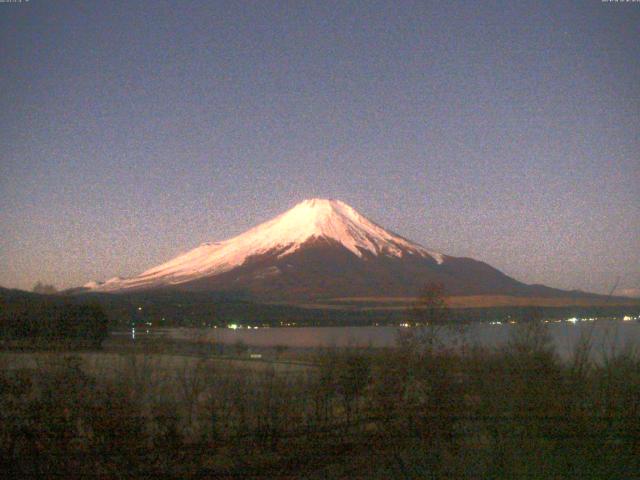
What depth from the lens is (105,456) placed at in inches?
344

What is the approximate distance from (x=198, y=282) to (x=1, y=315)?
5681 cm

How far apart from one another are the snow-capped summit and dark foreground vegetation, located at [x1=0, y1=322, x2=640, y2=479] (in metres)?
70.8

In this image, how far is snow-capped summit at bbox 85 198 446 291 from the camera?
9288 centimetres

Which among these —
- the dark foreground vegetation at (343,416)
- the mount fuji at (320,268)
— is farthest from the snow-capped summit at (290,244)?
the dark foreground vegetation at (343,416)

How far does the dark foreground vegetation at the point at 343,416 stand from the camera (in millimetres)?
8664

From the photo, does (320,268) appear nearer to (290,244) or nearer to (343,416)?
(290,244)

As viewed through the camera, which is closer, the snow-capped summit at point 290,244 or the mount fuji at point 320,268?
the mount fuji at point 320,268

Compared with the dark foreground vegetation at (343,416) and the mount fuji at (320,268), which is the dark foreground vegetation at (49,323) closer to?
the dark foreground vegetation at (343,416)

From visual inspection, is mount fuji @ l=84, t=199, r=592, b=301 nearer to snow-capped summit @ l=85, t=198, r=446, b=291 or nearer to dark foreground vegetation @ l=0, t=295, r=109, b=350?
snow-capped summit @ l=85, t=198, r=446, b=291

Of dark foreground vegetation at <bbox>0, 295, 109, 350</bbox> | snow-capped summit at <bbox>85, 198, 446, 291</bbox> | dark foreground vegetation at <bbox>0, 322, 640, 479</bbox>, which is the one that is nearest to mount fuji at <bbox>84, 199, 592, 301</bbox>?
snow-capped summit at <bbox>85, 198, 446, 291</bbox>

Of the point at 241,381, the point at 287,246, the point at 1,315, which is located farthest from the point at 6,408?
the point at 287,246

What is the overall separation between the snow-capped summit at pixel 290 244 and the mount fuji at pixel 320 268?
0.12 meters

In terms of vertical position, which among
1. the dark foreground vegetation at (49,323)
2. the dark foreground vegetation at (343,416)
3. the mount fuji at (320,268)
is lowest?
the dark foreground vegetation at (343,416)

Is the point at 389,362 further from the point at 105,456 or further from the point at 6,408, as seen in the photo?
the point at 6,408
